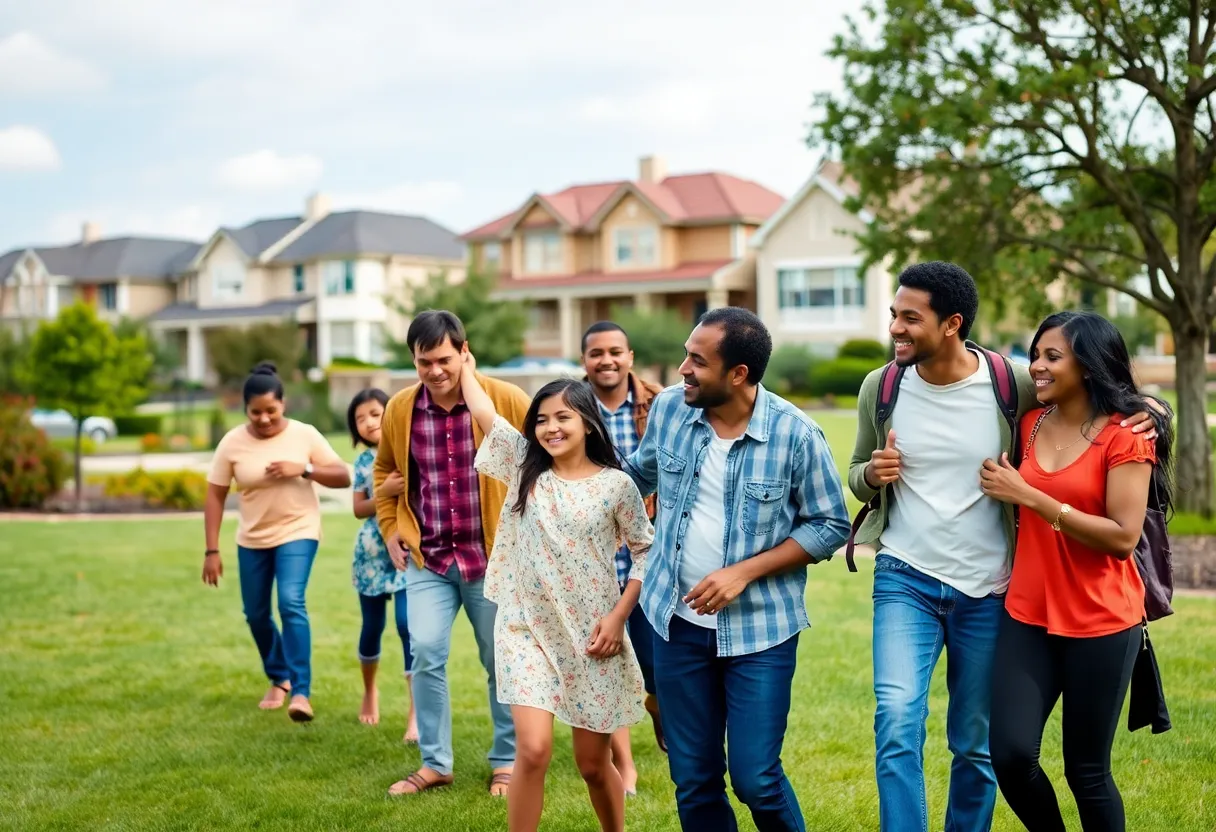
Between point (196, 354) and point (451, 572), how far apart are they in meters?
61.4

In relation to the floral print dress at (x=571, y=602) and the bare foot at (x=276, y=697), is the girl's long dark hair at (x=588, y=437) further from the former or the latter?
the bare foot at (x=276, y=697)

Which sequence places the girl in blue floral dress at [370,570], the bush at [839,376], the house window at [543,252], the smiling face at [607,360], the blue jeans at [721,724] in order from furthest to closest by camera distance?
the house window at [543,252] → the bush at [839,376] → the girl in blue floral dress at [370,570] → the smiling face at [607,360] → the blue jeans at [721,724]

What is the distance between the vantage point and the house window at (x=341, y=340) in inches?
2379

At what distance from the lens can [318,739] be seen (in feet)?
24.0

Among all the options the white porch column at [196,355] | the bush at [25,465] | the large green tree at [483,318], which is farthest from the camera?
the white porch column at [196,355]

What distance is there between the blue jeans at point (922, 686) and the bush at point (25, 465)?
779 inches

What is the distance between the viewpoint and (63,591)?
42.1ft

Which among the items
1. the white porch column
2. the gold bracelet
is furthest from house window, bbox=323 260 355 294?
the gold bracelet

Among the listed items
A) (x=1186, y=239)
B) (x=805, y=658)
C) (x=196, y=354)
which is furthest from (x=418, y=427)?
(x=196, y=354)

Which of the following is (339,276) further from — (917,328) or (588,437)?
(917,328)

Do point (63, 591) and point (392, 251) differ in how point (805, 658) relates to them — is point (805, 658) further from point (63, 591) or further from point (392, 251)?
point (392, 251)

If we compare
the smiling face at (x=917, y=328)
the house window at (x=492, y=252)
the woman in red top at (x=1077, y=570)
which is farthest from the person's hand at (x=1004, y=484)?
the house window at (x=492, y=252)

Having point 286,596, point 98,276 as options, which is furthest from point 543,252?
point 286,596

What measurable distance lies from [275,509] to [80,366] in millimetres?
16598
